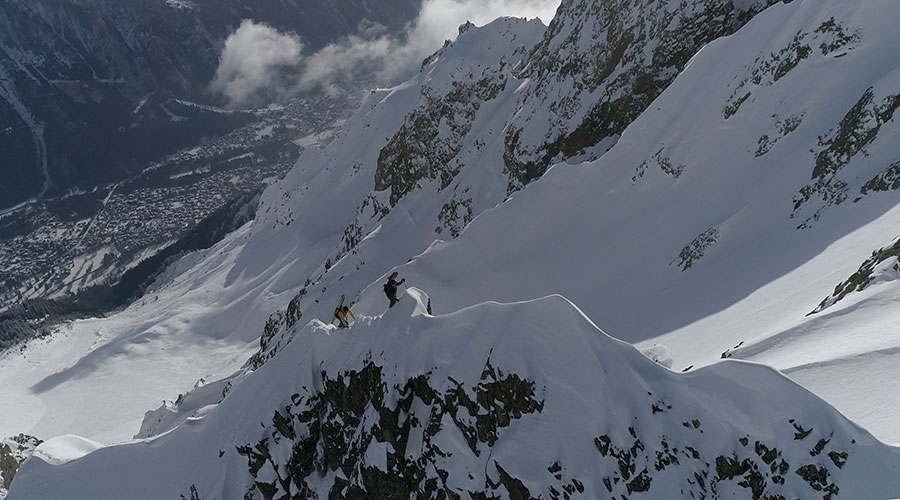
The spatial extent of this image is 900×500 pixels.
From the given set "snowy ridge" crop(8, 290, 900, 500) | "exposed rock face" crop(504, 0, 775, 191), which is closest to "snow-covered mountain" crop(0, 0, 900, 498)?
"snowy ridge" crop(8, 290, 900, 500)

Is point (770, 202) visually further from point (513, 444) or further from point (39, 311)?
point (39, 311)

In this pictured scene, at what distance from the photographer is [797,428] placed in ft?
41.2

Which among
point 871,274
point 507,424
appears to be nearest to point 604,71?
point 871,274

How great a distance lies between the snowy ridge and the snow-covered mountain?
0.06 metres

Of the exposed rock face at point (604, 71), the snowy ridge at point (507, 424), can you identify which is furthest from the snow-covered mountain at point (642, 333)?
the exposed rock face at point (604, 71)

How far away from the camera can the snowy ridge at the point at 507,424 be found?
1281 cm

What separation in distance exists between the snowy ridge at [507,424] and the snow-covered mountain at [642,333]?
60mm

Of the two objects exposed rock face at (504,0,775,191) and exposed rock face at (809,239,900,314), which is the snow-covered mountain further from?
exposed rock face at (504,0,775,191)

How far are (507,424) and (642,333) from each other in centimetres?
1283

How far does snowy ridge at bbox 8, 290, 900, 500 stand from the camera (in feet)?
42.0

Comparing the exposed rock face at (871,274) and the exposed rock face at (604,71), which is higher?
the exposed rock face at (604,71)

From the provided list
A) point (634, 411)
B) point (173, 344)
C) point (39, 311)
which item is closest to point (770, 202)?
point (634, 411)

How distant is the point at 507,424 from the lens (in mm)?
16516

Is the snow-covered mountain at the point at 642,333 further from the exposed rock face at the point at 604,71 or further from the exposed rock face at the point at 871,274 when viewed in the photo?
the exposed rock face at the point at 604,71
